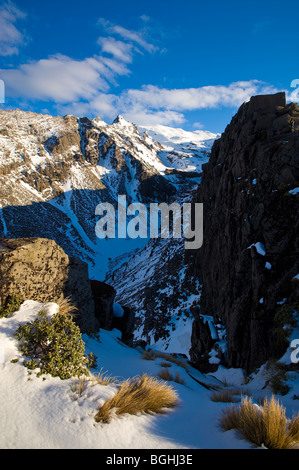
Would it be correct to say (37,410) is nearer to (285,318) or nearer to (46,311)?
(46,311)

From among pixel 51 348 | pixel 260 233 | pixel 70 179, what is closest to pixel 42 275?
pixel 51 348

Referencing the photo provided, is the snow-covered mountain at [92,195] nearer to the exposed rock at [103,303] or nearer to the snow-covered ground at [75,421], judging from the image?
the exposed rock at [103,303]

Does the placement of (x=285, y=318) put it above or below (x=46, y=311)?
below

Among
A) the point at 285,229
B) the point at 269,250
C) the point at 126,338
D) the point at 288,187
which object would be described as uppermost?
the point at 288,187

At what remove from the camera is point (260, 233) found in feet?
43.1

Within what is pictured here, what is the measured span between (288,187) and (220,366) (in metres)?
11.0

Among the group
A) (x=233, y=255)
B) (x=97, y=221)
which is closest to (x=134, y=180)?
(x=97, y=221)

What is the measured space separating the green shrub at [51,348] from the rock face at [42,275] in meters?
1.57

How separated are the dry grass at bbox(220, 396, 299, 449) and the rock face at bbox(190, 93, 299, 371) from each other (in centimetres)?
652

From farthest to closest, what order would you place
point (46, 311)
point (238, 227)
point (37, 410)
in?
point (238, 227), point (46, 311), point (37, 410)

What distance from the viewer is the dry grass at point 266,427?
10.3 ft

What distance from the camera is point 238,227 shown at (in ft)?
54.2

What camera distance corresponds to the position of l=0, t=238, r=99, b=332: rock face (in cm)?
624

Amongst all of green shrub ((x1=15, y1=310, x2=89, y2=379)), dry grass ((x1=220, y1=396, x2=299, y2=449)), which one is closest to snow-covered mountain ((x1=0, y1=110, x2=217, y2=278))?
green shrub ((x1=15, y1=310, x2=89, y2=379))
